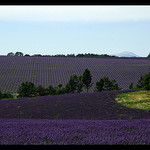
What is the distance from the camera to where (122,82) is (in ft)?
198

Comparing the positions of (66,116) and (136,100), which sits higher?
(136,100)

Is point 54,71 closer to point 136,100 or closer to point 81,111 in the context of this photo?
point 136,100

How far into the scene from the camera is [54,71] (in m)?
69.5

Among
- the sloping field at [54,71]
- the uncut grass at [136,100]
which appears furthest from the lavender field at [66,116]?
the uncut grass at [136,100]

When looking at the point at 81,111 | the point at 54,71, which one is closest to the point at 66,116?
the point at 81,111

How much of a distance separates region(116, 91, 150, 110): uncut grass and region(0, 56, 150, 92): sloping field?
99.0ft

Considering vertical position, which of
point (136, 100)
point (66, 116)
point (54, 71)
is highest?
point (54, 71)

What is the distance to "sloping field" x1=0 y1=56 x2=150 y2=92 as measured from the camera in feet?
193

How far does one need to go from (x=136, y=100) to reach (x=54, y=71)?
5054cm

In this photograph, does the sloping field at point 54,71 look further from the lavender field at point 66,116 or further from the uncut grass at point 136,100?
the uncut grass at point 136,100

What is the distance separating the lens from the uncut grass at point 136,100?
19.0 m

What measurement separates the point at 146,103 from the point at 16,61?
69356 millimetres

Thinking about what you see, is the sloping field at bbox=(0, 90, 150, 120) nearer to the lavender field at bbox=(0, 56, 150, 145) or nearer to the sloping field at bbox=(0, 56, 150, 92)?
the lavender field at bbox=(0, 56, 150, 145)
